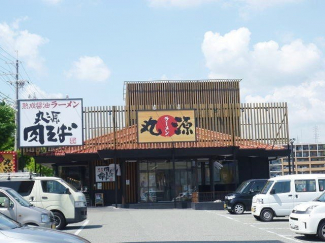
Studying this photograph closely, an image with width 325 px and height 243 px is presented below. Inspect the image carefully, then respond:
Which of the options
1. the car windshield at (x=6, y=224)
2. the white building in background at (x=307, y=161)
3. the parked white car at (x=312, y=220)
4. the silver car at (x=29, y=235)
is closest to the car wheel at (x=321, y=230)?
the parked white car at (x=312, y=220)

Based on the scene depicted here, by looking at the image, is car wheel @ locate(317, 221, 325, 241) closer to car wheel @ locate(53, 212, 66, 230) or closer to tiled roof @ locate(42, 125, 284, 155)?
car wheel @ locate(53, 212, 66, 230)

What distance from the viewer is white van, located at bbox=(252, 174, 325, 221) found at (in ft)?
72.1

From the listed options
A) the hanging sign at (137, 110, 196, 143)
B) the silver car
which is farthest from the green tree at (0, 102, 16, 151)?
the silver car

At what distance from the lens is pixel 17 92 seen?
53.7 m

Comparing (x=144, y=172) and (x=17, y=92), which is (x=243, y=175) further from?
(x=17, y=92)

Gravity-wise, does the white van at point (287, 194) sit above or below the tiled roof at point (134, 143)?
below

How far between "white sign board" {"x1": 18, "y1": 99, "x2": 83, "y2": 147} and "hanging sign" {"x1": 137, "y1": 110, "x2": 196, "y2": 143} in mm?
3768

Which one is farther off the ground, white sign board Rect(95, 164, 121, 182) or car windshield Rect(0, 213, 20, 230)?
white sign board Rect(95, 164, 121, 182)

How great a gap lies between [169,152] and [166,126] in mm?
1607

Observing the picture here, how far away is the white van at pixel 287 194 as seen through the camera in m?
22.0

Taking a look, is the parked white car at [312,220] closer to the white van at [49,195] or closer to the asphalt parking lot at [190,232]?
the asphalt parking lot at [190,232]

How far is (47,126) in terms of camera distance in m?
34.2

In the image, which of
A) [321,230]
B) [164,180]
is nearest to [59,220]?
[321,230]

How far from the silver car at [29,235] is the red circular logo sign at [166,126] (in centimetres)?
2538
